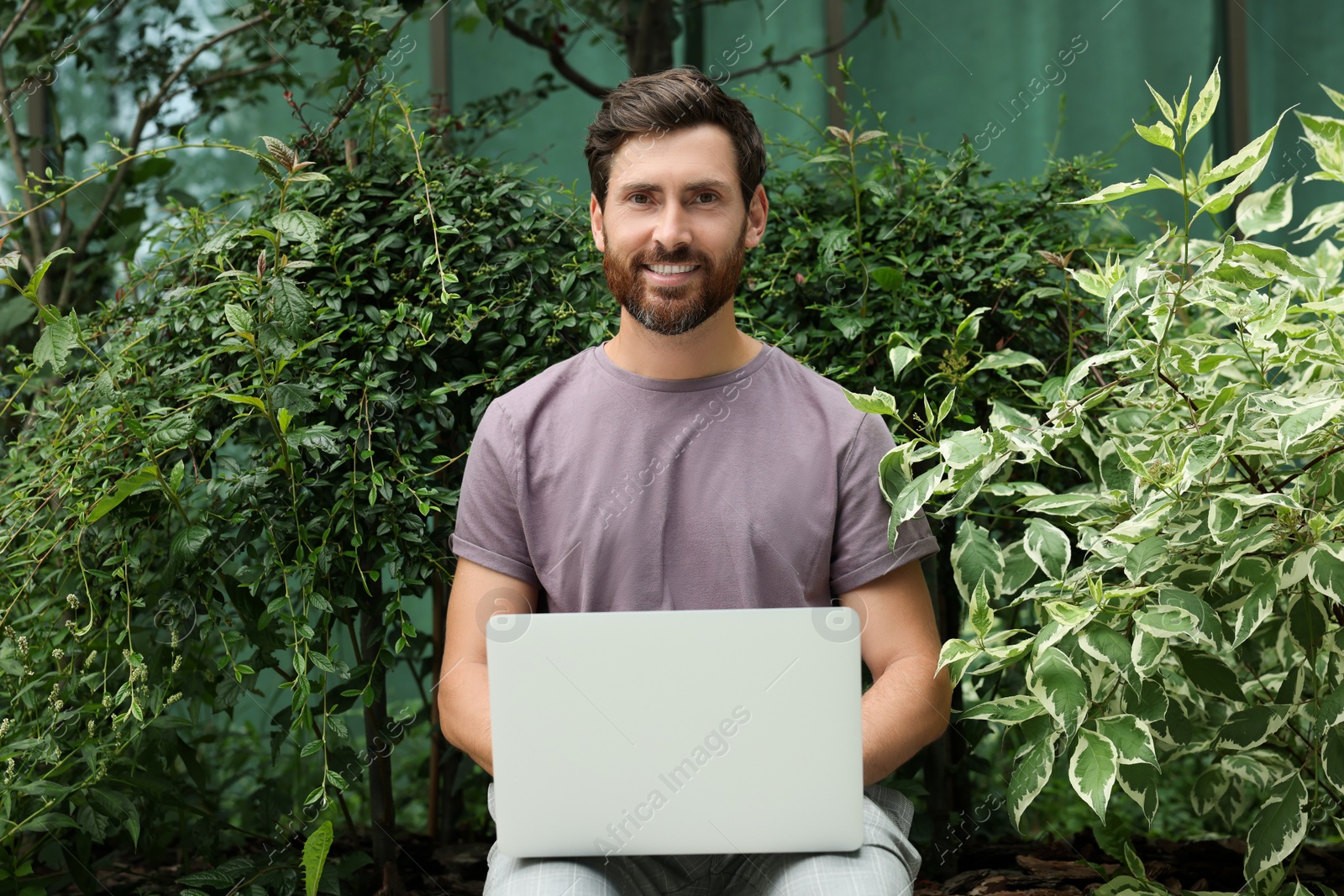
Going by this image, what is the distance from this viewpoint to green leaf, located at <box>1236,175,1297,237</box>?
171cm

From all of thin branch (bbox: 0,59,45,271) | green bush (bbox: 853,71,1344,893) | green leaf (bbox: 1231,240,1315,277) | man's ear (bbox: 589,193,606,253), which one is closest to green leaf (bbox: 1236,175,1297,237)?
green bush (bbox: 853,71,1344,893)

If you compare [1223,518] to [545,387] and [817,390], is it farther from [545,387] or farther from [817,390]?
[545,387]

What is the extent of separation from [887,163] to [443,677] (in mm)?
1291

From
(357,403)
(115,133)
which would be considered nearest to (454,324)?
(357,403)

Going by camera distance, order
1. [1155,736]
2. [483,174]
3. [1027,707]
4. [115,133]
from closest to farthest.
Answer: [1027,707] → [1155,736] → [483,174] → [115,133]

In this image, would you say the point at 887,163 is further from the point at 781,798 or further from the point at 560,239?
the point at 781,798

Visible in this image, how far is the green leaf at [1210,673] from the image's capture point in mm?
1642

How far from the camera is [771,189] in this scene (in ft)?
6.91

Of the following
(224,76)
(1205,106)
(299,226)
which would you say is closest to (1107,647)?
(1205,106)

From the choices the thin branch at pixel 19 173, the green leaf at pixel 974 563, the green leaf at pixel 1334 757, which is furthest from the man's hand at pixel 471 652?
the thin branch at pixel 19 173

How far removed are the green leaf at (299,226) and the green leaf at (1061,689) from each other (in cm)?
129

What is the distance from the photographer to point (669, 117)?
1638mm

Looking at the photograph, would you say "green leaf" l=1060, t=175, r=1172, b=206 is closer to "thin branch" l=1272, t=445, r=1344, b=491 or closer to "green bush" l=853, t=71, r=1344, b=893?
"green bush" l=853, t=71, r=1344, b=893

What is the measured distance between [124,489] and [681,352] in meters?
0.91
